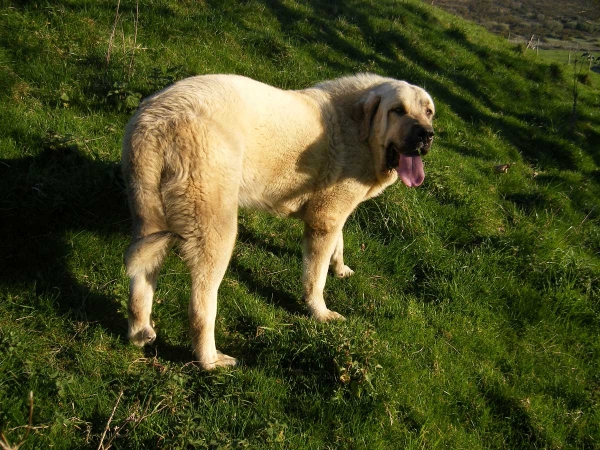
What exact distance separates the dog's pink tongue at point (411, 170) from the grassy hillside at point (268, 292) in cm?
119

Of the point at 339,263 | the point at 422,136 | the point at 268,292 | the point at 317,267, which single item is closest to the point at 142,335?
the point at 268,292

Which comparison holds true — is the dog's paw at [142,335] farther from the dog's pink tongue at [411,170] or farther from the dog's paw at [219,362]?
the dog's pink tongue at [411,170]

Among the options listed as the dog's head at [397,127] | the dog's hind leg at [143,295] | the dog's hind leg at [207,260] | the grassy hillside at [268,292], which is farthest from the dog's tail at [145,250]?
the dog's head at [397,127]

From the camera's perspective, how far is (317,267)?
472cm

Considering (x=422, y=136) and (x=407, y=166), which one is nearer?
(x=422, y=136)

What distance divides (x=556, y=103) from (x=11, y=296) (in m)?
10.5

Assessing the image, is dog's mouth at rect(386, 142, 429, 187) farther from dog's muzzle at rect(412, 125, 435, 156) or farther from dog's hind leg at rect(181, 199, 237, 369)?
dog's hind leg at rect(181, 199, 237, 369)

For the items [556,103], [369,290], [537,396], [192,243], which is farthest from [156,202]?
[556,103]

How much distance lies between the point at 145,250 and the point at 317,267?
1.78m

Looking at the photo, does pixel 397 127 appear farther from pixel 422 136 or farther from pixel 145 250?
pixel 145 250

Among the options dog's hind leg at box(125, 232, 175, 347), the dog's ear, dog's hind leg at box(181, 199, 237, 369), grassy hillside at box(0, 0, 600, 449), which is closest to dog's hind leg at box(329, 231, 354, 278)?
grassy hillside at box(0, 0, 600, 449)

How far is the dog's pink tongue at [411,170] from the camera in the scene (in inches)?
183

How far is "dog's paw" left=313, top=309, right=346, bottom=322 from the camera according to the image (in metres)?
4.70

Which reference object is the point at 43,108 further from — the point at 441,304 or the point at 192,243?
the point at 441,304
